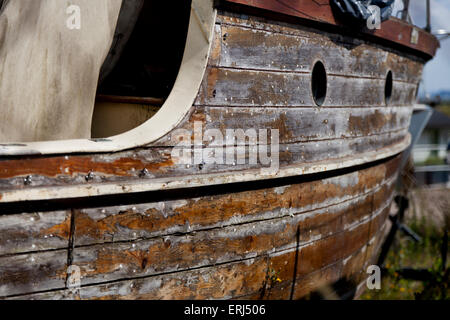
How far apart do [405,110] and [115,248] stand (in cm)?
403

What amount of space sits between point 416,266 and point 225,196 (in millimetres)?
4851

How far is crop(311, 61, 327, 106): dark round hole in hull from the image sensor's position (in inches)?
134

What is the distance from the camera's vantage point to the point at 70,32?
258cm

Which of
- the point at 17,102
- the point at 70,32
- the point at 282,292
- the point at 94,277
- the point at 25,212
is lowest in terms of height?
the point at 282,292

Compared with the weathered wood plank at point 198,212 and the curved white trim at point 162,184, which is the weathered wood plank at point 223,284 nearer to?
the weathered wood plank at point 198,212

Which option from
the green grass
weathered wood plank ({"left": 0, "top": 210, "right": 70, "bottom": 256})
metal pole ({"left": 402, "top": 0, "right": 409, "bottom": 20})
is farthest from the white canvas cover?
metal pole ({"left": 402, "top": 0, "right": 409, "bottom": 20})

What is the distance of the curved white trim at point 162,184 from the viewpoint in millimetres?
2145

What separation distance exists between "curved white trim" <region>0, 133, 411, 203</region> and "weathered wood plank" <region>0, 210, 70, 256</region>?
0.10 meters

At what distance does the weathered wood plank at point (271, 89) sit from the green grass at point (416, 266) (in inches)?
75.9

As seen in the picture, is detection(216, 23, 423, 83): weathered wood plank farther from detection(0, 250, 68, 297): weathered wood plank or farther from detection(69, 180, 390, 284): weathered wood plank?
detection(0, 250, 68, 297): weathered wood plank

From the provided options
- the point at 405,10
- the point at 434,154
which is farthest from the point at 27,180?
the point at 434,154

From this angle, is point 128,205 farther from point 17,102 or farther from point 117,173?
point 17,102

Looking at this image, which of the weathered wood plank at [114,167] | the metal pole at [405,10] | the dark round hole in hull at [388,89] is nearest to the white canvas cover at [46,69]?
the weathered wood plank at [114,167]
